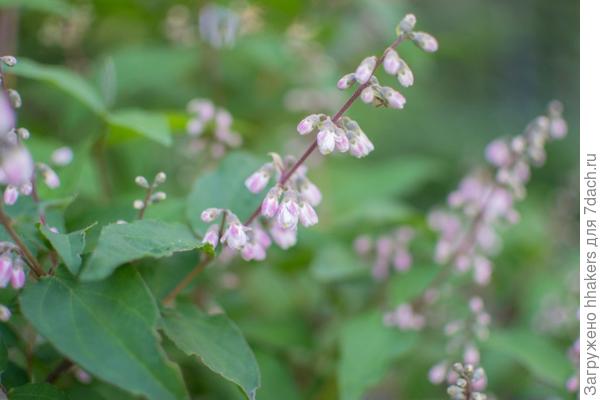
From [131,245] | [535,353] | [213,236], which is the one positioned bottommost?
[131,245]

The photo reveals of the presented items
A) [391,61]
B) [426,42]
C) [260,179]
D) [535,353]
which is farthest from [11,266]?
[535,353]

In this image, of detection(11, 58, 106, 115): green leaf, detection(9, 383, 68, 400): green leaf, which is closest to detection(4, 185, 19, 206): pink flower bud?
detection(9, 383, 68, 400): green leaf

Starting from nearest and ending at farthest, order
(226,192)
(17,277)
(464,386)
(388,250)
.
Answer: (17,277) < (464,386) < (226,192) < (388,250)

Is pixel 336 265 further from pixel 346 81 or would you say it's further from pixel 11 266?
pixel 11 266

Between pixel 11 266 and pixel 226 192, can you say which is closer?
pixel 11 266

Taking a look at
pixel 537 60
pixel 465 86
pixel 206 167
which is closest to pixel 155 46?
pixel 206 167

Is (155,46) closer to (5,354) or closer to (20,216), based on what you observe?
(20,216)
